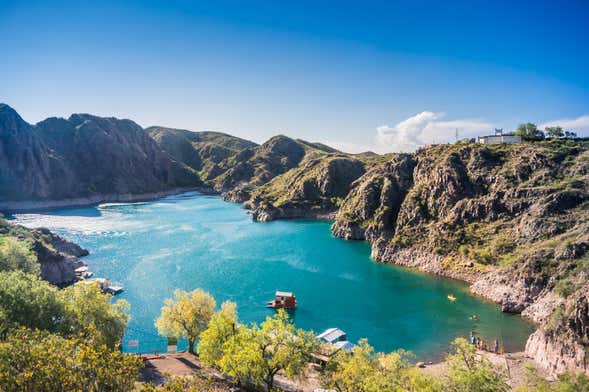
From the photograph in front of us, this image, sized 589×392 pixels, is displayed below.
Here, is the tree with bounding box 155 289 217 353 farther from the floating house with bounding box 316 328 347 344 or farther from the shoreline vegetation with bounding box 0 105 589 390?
the floating house with bounding box 316 328 347 344

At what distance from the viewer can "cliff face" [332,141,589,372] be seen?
57.5 meters

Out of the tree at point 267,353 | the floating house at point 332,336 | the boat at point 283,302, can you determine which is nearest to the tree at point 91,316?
the tree at point 267,353

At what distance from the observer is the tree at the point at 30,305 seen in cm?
3544

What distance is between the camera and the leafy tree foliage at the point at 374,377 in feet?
99.8

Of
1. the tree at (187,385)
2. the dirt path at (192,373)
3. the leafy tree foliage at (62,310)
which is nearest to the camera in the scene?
the tree at (187,385)

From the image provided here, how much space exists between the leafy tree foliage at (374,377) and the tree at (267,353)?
342cm

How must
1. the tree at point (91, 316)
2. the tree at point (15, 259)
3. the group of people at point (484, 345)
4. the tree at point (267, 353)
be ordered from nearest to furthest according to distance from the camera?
the tree at point (267, 353) → the tree at point (91, 316) → the group of people at point (484, 345) → the tree at point (15, 259)

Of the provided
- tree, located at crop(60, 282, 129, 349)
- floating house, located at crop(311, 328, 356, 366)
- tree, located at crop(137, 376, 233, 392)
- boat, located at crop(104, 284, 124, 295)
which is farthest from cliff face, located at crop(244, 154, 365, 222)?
tree, located at crop(137, 376, 233, 392)

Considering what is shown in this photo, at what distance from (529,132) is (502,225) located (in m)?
Answer: 49.5

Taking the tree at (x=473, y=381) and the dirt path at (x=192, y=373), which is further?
the dirt path at (x=192, y=373)

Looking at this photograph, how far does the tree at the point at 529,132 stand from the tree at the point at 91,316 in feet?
411

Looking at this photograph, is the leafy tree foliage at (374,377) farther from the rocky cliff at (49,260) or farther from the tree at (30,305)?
the rocky cliff at (49,260)

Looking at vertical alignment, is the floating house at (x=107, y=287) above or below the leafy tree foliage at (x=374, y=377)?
below

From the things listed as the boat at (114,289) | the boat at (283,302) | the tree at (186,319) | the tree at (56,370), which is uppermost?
the tree at (56,370)
